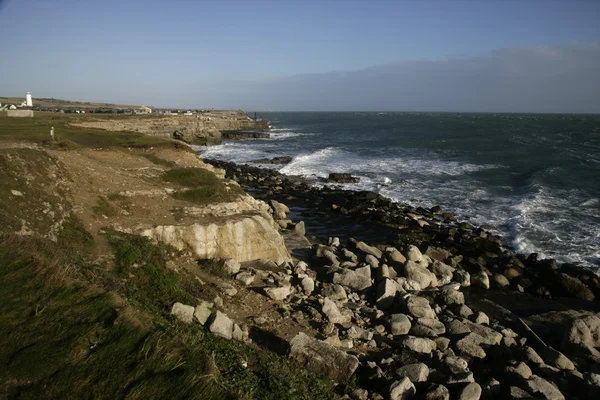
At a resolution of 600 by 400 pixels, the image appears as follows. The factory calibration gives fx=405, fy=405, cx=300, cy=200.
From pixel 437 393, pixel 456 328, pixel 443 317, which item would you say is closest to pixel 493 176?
pixel 443 317

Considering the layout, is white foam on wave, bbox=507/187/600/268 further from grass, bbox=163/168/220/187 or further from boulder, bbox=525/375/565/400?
grass, bbox=163/168/220/187

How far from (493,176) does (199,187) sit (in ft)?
111

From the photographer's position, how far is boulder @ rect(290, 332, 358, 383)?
9062 mm

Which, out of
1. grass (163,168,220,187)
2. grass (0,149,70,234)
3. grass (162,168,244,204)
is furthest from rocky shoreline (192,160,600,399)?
grass (0,149,70,234)

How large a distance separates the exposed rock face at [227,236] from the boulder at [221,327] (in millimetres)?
4992

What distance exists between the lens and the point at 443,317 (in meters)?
13.3

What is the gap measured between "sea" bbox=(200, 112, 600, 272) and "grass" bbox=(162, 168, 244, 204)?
16205mm

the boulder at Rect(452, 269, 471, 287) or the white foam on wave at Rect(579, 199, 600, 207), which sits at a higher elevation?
the white foam on wave at Rect(579, 199, 600, 207)

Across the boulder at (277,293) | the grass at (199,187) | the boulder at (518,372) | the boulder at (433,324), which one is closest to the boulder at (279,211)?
the grass at (199,187)

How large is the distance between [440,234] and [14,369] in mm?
22215

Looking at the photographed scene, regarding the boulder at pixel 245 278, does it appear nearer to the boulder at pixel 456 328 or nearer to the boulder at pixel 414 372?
the boulder at pixel 414 372

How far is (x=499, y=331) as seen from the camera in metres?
12.8

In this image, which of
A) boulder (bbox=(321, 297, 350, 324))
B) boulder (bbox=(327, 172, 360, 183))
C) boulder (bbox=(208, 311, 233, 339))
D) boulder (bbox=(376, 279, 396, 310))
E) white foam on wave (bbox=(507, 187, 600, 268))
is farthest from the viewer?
boulder (bbox=(327, 172, 360, 183))

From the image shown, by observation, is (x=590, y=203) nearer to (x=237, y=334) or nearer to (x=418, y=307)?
(x=418, y=307)
